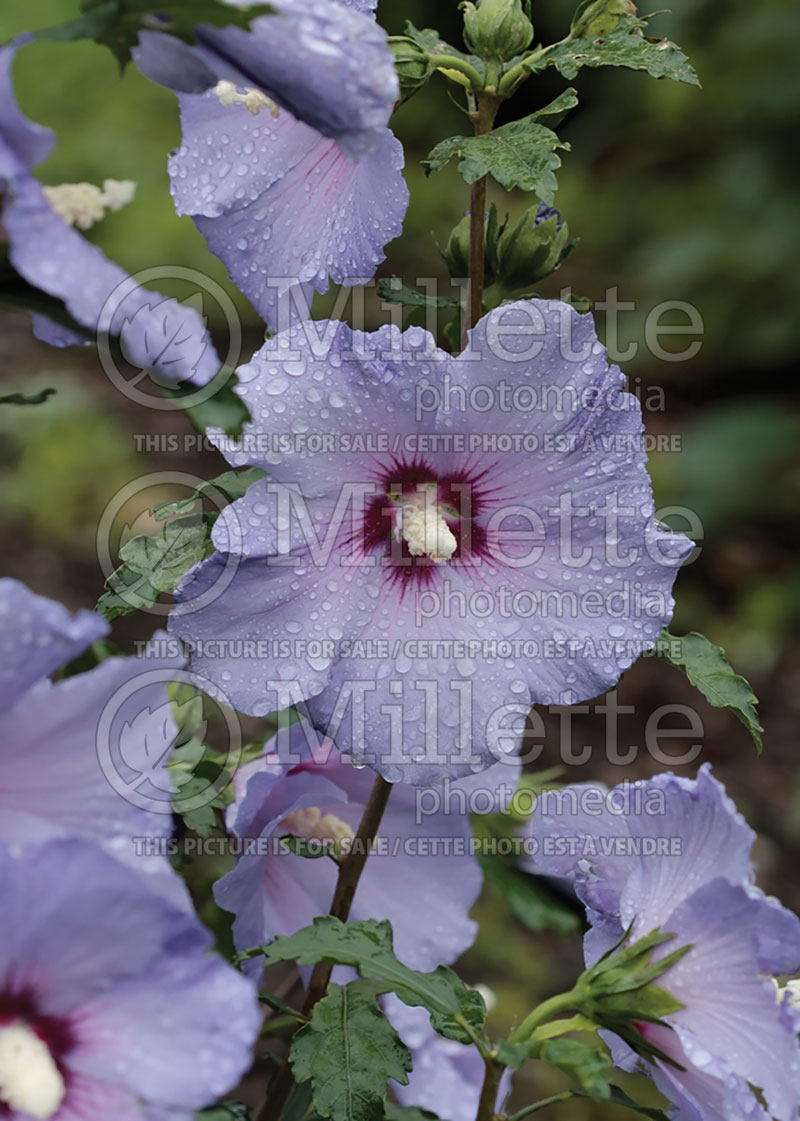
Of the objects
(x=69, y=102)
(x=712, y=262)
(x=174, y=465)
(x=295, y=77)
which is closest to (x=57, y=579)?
(x=174, y=465)

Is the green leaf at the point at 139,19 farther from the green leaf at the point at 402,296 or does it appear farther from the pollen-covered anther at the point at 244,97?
the green leaf at the point at 402,296

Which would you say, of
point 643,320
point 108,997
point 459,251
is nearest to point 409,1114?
point 108,997

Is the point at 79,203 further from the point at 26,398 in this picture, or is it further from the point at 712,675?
the point at 712,675

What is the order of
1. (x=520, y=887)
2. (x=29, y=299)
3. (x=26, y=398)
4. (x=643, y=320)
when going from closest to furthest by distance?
(x=29, y=299) < (x=26, y=398) < (x=520, y=887) < (x=643, y=320)

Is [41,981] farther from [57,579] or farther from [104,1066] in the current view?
[57,579]

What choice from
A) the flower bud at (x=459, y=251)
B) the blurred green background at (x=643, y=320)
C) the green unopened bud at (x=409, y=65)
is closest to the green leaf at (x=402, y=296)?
the flower bud at (x=459, y=251)
